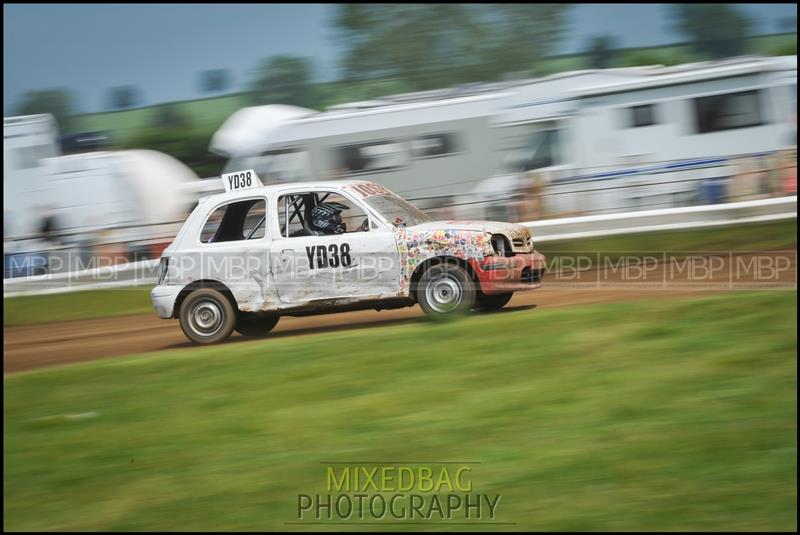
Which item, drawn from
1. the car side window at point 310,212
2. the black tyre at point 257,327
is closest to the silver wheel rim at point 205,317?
the black tyre at point 257,327

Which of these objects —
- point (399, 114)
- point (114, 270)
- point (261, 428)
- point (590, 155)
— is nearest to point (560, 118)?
point (590, 155)

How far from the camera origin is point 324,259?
10.4m

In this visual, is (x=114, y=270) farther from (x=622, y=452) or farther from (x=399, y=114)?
(x=622, y=452)

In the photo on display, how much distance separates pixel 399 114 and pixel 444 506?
48.4 feet

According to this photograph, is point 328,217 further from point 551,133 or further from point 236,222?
point 551,133

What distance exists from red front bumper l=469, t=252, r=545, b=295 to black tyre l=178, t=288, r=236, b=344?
2832mm

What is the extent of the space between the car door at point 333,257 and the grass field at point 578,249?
6.40m

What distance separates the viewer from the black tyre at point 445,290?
1026cm

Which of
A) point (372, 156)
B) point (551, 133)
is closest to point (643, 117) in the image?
point (551, 133)

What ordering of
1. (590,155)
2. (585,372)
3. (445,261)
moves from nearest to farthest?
1. (585,372)
2. (445,261)
3. (590,155)

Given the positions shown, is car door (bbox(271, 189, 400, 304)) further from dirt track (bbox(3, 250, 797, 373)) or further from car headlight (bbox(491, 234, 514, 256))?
dirt track (bbox(3, 250, 797, 373))

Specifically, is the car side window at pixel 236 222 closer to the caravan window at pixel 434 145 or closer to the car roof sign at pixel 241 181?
the car roof sign at pixel 241 181

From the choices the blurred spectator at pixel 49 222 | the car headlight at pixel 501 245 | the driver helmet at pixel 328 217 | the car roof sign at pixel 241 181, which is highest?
the blurred spectator at pixel 49 222

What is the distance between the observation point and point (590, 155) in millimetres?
18797
